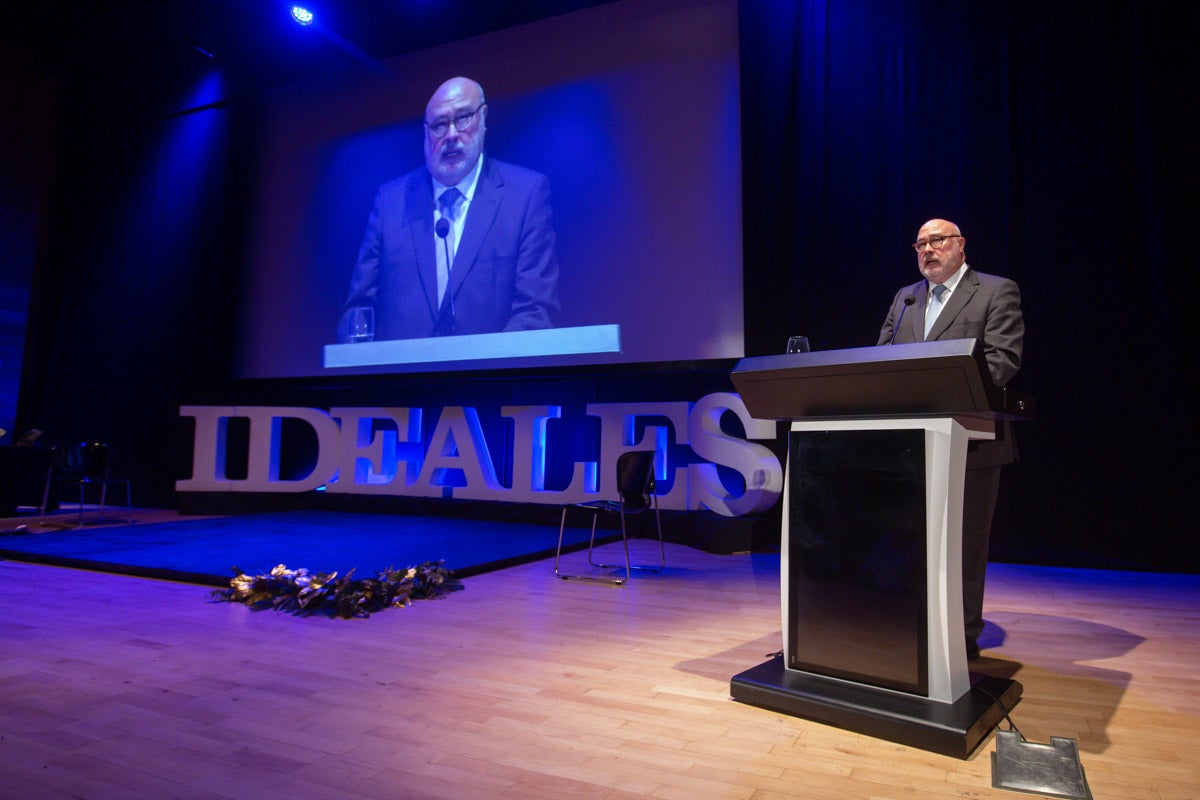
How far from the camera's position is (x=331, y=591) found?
345 cm

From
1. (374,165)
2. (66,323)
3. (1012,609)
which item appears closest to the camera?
(1012,609)

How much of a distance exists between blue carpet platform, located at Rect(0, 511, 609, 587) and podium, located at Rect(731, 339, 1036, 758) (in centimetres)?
253

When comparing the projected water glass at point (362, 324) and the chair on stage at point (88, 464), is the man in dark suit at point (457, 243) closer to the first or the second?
the projected water glass at point (362, 324)

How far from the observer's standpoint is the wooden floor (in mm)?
1663

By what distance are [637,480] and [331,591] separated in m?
1.92

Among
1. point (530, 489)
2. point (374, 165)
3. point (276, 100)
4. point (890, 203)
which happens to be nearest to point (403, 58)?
point (374, 165)

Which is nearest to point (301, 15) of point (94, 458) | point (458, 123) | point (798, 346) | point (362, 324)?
point (458, 123)

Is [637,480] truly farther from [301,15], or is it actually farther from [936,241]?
[301,15]

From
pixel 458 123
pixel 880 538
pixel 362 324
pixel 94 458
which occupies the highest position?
pixel 458 123

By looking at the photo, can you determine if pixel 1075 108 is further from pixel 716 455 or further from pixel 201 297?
pixel 201 297

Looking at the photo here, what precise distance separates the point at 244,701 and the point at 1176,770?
8.21ft

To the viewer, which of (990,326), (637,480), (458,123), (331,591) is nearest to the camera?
(990,326)

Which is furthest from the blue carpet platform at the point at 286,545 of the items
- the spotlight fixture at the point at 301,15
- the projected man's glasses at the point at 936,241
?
the spotlight fixture at the point at 301,15

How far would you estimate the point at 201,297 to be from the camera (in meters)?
8.27
